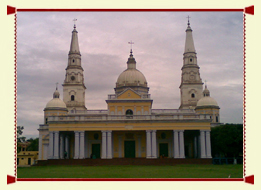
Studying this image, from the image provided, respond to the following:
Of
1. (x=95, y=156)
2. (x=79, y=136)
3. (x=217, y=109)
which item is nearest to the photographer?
(x=79, y=136)

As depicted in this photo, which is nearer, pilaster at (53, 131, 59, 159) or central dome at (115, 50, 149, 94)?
pilaster at (53, 131, 59, 159)

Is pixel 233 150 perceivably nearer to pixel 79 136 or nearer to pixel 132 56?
pixel 79 136

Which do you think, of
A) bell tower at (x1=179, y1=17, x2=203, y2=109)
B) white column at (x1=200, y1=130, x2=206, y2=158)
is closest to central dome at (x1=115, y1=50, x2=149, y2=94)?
bell tower at (x1=179, y1=17, x2=203, y2=109)

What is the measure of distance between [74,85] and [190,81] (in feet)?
74.0

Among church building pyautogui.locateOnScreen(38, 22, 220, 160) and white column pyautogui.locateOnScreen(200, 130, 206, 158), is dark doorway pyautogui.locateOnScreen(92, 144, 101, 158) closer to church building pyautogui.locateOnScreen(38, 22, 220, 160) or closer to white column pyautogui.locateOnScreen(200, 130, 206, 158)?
church building pyautogui.locateOnScreen(38, 22, 220, 160)

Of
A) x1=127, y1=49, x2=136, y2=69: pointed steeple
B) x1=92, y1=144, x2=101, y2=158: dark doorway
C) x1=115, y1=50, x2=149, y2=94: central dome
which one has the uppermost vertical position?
x1=127, y1=49, x2=136, y2=69: pointed steeple

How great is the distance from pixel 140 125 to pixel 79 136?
8393mm

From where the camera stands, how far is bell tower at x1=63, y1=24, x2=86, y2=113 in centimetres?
6525

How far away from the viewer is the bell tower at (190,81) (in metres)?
66.6

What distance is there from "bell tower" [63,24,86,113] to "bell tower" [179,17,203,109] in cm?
1979

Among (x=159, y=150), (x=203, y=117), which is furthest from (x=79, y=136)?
(x=203, y=117)

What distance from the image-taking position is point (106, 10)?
14.5 meters

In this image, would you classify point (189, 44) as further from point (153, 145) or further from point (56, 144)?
point (56, 144)

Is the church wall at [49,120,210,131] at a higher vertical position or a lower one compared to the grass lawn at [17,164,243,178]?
higher
